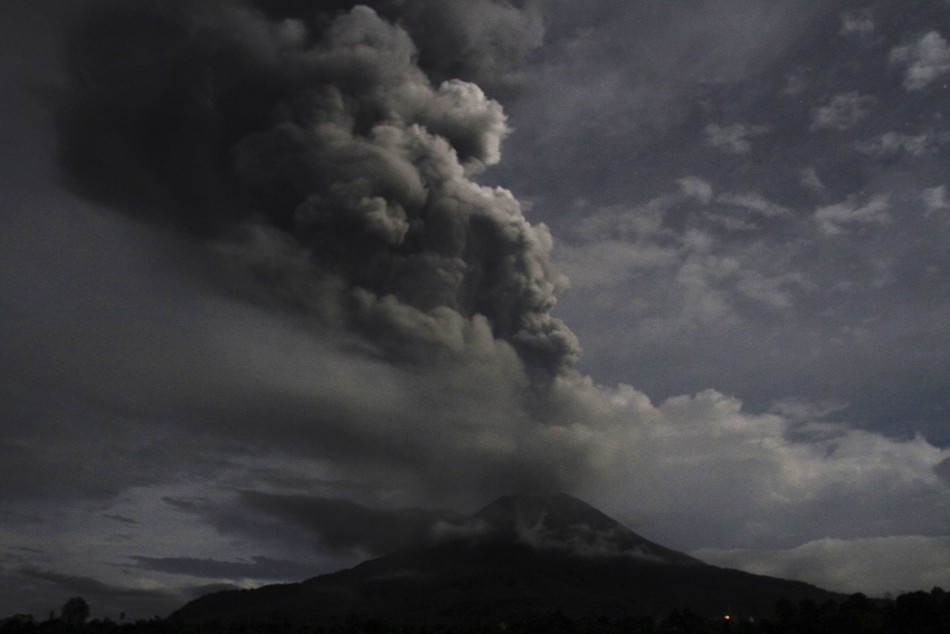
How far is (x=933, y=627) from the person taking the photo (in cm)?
6919

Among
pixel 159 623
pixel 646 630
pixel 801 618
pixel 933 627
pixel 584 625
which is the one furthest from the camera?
pixel 159 623

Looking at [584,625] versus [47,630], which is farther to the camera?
[47,630]

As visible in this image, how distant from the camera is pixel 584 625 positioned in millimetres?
115500

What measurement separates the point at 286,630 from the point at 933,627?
115 meters

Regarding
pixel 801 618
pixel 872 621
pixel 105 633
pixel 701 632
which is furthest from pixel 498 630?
pixel 105 633

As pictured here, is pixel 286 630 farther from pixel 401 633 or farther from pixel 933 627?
pixel 933 627

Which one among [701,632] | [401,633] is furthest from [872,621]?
[401,633]

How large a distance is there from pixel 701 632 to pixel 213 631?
85.1 metres

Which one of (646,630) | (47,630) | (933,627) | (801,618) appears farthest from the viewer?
(47,630)

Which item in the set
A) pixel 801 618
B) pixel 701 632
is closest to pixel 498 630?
pixel 701 632

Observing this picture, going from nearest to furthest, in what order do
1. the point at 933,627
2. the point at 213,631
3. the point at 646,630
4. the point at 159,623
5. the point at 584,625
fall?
1. the point at 933,627
2. the point at 646,630
3. the point at 584,625
4. the point at 213,631
5. the point at 159,623

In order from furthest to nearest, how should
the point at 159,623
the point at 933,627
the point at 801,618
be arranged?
the point at 159,623, the point at 801,618, the point at 933,627

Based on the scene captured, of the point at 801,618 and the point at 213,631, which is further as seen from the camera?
the point at 213,631

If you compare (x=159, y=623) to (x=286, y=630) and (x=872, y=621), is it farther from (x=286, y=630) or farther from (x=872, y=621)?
(x=872, y=621)
